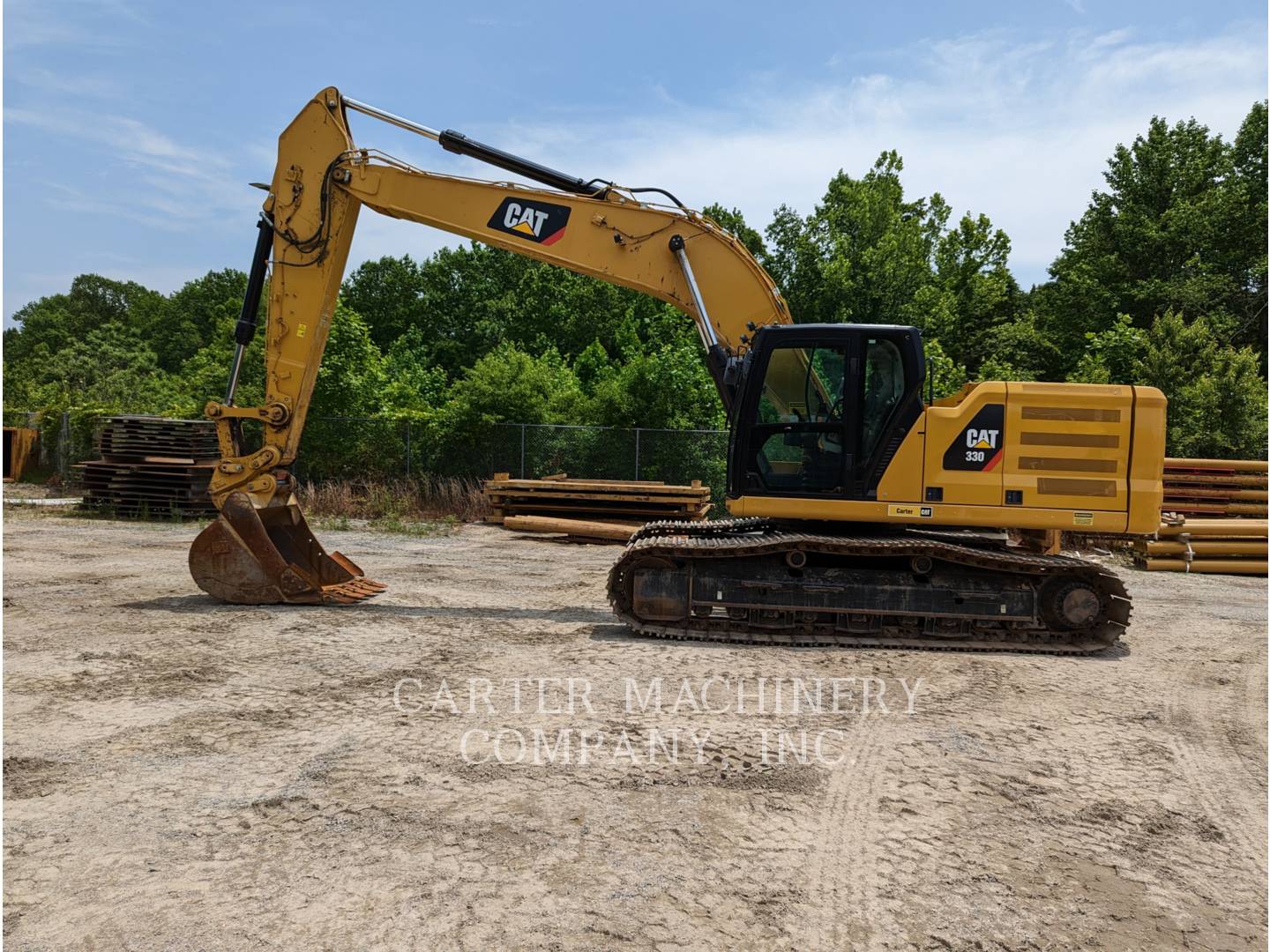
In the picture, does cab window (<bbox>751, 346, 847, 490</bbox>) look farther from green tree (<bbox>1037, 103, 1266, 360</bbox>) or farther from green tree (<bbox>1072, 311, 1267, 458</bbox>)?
green tree (<bbox>1037, 103, 1266, 360</bbox>)

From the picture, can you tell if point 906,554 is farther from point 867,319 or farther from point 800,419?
point 867,319

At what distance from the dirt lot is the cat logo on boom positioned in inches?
165

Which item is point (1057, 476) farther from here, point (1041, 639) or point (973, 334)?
point (973, 334)

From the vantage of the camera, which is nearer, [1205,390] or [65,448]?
[1205,390]

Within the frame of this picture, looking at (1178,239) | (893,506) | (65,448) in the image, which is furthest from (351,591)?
(1178,239)

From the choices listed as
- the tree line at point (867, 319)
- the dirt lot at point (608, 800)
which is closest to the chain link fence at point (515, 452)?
the tree line at point (867, 319)

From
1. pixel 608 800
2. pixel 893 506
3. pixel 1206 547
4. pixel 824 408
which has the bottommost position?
pixel 608 800

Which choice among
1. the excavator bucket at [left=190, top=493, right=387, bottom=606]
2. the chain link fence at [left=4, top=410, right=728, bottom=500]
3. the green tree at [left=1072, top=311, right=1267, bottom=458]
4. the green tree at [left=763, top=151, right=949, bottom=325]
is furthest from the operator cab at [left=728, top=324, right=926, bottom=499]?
the green tree at [left=763, top=151, right=949, bottom=325]

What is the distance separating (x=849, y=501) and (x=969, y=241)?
3500 cm

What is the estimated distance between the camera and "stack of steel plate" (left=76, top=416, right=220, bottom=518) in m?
17.1

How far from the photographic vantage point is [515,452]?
19.9 metres

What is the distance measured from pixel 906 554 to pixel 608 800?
4.22m

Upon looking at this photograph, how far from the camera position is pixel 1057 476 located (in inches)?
293

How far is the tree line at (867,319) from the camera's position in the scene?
66.0ft
